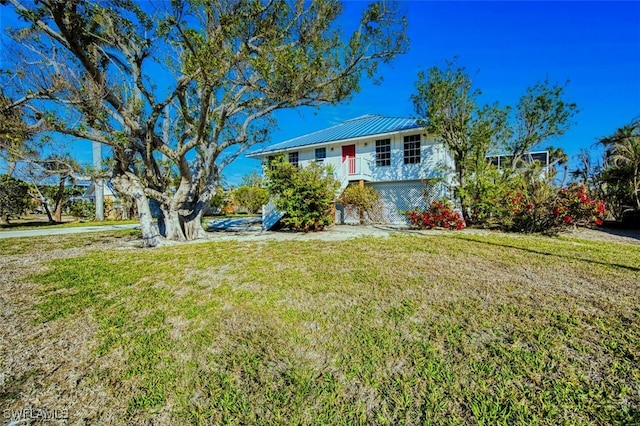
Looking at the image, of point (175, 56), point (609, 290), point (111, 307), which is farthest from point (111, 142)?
point (609, 290)

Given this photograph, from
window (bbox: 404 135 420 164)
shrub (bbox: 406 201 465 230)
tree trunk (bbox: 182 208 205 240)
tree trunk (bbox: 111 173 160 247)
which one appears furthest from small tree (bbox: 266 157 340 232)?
window (bbox: 404 135 420 164)

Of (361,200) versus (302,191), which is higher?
(302,191)

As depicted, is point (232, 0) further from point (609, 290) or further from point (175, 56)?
point (609, 290)

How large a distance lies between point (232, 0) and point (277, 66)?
1.68m

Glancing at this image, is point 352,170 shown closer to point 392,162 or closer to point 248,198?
point 392,162

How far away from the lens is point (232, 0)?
654cm

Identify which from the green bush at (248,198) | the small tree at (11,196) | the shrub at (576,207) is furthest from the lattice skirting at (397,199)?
the small tree at (11,196)

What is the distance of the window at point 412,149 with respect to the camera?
15.3 m

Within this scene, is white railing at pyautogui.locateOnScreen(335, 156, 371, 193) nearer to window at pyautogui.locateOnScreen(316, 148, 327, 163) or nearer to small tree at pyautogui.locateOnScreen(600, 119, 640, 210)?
window at pyautogui.locateOnScreen(316, 148, 327, 163)

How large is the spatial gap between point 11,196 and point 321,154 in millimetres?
20369

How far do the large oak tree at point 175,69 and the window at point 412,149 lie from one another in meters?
6.72

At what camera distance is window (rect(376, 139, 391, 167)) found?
16234 millimetres

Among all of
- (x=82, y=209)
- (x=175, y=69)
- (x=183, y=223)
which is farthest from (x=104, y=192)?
(x=175, y=69)

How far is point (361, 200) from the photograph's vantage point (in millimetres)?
14414
